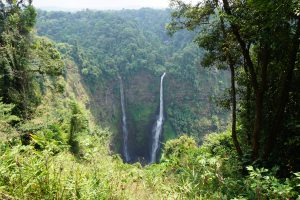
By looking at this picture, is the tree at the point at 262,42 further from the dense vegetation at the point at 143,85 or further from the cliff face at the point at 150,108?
the cliff face at the point at 150,108

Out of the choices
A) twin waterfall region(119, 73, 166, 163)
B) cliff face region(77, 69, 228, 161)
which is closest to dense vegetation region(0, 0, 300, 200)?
twin waterfall region(119, 73, 166, 163)

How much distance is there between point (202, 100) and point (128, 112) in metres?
13.5

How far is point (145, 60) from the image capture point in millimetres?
57469

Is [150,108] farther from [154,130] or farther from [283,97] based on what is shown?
[283,97]

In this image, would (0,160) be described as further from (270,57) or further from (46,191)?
(270,57)

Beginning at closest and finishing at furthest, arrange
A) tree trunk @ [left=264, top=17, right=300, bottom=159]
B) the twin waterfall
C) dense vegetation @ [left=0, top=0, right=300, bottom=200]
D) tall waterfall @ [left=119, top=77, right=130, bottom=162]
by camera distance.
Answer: dense vegetation @ [left=0, top=0, right=300, bottom=200] < tree trunk @ [left=264, top=17, right=300, bottom=159] < the twin waterfall < tall waterfall @ [left=119, top=77, right=130, bottom=162]

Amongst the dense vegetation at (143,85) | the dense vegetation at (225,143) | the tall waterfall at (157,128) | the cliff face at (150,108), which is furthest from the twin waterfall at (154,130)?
the dense vegetation at (225,143)

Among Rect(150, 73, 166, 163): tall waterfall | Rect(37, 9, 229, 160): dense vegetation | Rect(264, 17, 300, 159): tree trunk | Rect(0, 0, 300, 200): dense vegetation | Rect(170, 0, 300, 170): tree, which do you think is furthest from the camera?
Rect(37, 9, 229, 160): dense vegetation

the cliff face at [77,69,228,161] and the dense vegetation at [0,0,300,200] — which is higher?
the dense vegetation at [0,0,300,200]

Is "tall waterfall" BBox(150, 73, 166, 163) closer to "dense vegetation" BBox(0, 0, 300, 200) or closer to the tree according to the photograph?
"dense vegetation" BBox(0, 0, 300, 200)

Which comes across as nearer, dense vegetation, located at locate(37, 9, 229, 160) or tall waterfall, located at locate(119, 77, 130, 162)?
tall waterfall, located at locate(119, 77, 130, 162)

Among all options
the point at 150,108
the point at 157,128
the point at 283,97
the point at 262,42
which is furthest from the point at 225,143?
the point at 150,108

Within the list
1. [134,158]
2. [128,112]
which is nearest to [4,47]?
[134,158]

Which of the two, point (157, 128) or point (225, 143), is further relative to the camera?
point (157, 128)
